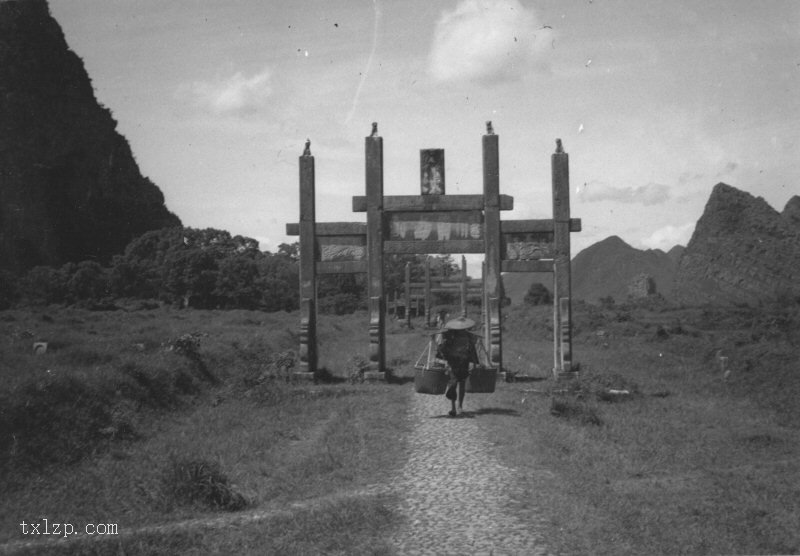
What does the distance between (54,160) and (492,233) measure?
227ft

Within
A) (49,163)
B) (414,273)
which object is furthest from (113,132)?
(414,273)

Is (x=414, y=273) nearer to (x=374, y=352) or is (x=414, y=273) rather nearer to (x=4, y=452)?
(x=374, y=352)

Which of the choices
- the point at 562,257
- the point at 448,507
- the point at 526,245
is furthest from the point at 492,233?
the point at 448,507

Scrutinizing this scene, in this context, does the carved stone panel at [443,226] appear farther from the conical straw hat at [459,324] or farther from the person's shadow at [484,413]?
the person's shadow at [484,413]

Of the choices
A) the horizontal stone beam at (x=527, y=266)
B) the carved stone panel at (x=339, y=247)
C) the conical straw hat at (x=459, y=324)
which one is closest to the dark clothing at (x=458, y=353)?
the conical straw hat at (x=459, y=324)

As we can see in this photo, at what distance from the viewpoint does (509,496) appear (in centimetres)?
824

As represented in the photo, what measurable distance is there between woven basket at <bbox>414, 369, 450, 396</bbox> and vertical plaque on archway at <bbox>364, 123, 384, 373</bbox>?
4.66 meters

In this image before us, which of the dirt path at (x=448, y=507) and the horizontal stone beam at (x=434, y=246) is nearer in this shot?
the dirt path at (x=448, y=507)

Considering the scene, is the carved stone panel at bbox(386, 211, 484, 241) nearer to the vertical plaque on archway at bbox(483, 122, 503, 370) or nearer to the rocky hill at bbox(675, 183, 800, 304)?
the vertical plaque on archway at bbox(483, 122, 503, 370)

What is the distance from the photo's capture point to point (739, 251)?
171 ft

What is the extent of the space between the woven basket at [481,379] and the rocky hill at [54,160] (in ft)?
202

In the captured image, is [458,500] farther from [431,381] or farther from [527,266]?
[527,266]

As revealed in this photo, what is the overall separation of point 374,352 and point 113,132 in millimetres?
75642

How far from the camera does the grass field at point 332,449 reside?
7.26 m
